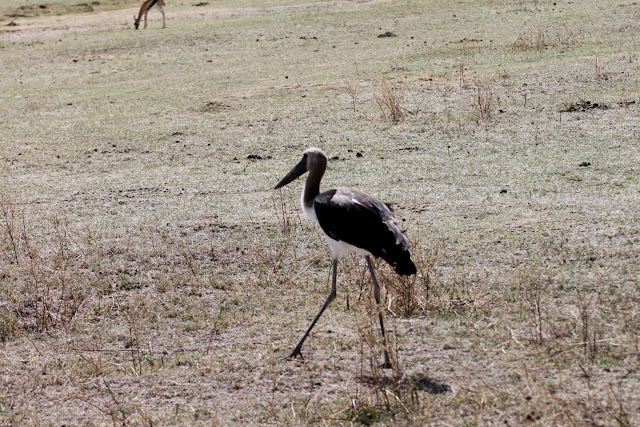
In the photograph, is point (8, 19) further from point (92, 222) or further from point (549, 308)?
point (549, 308)

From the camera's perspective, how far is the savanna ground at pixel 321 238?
16.2ft

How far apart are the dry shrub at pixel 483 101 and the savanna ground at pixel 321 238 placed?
0.05 metres

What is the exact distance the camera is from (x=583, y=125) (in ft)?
32.6

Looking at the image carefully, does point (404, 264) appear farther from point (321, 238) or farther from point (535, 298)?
point (321, 238)

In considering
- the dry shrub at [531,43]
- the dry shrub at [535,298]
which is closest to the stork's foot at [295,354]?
the dry shrub at [535,298]

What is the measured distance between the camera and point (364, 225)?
5.29 m

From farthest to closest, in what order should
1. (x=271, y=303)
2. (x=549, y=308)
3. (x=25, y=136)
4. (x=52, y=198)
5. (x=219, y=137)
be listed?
(x=25, y=136)
(x=219, y=137)
(x=52, y=198)
(x=271, y=303)
(x=549, y=308)

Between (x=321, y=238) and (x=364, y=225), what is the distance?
2064mm

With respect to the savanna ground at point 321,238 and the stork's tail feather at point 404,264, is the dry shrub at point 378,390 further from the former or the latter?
the stork's tail feather at point 404,264

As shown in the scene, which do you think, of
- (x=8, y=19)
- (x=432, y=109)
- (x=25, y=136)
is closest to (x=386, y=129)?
(x=432, y=109)

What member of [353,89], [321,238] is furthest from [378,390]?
[353,89]

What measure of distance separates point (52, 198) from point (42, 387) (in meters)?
3.90

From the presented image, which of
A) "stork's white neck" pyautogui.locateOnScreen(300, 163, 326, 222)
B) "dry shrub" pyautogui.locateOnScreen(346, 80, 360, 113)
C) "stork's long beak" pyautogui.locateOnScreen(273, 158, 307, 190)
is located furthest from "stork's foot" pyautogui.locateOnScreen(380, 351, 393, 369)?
"dry shrub" pyautogui.locateOnScreen(346, 80, 360, 113)

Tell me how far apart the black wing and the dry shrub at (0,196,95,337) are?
6.27 feet
